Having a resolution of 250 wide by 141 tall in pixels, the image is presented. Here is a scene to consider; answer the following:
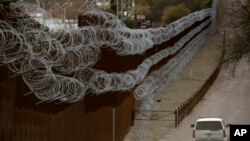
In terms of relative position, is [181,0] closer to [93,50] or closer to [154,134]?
[154,134]

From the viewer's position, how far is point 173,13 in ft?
259

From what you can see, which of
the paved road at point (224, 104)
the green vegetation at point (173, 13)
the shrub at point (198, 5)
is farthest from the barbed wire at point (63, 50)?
the shrub at point (198, 5)

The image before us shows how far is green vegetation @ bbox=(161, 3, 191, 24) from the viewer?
77562 mm

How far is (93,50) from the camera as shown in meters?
16.7

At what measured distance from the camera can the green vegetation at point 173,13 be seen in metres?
77.6

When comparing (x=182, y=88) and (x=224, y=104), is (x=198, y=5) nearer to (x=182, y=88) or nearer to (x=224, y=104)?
(x=182, y=88)

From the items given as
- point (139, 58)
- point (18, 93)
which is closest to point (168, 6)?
point (139, 58)

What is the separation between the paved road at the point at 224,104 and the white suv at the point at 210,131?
1209mm

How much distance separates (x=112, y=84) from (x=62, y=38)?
191 inches

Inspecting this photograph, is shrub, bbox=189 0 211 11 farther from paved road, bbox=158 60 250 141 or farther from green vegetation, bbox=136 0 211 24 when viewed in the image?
paved road, bbox=158 60 250 141

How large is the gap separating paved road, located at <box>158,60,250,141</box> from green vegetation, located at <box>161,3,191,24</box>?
1032 inches

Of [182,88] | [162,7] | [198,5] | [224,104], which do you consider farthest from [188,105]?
[198,5]

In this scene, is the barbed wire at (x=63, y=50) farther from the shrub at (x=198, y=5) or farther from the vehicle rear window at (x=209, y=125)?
the shrub at (x=198, y=5)

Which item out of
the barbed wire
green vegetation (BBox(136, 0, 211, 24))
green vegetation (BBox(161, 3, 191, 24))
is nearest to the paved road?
the barbed wire
